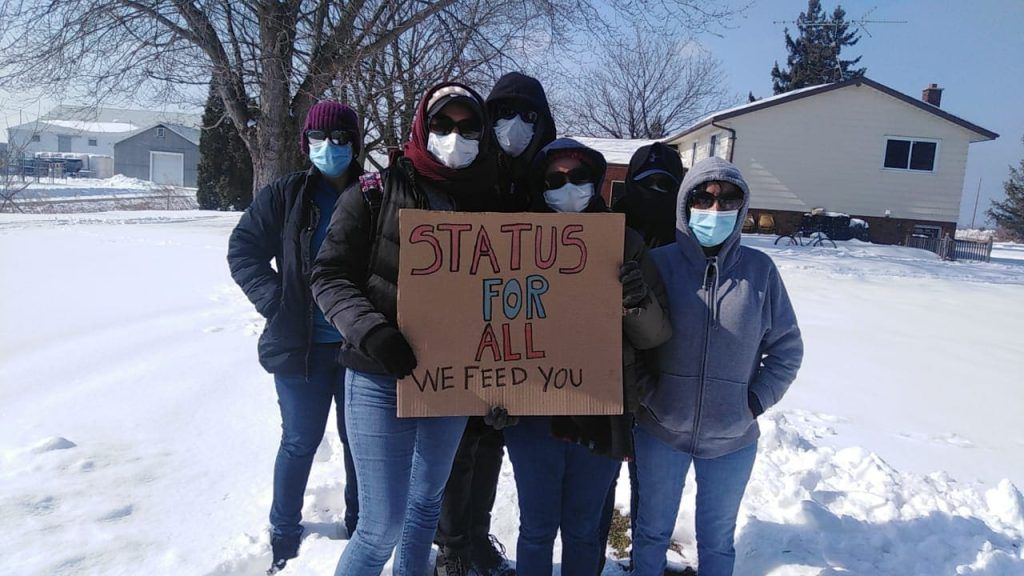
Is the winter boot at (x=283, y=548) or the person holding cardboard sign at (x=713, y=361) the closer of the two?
the person holding cardboard sign at (x=713, y=361)

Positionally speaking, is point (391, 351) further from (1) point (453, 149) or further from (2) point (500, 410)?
(1) point (453, 149)

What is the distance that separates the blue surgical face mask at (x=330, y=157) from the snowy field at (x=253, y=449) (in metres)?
1.82

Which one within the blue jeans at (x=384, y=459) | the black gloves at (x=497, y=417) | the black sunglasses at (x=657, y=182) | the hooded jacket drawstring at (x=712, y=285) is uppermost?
the black sunglasses at (x=657, y=182)

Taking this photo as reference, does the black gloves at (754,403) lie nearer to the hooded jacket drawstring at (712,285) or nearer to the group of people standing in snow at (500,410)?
the group of people standing in snow at (500,410)

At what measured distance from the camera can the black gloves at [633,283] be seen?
7.32ft

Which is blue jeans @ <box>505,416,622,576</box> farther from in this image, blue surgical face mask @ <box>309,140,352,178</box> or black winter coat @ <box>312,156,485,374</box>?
blue surgical face mask @ <box>309,140,352,178</box>

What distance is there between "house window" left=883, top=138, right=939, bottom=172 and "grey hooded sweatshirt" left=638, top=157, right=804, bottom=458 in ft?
81.3

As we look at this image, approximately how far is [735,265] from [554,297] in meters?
0.80

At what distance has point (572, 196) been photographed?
245cm

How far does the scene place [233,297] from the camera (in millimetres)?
8594

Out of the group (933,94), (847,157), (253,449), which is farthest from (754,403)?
(933,94)

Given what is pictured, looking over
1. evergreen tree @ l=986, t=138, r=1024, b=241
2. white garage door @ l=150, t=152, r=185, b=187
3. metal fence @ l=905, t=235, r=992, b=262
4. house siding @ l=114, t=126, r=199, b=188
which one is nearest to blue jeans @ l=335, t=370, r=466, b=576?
metal fence @ l=905, t=235, r=992, b=262

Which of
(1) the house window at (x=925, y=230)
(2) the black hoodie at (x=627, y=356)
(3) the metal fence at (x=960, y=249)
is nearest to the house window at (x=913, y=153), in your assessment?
(1) the house window at (x=925, y=230)

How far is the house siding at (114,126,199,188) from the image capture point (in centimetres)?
6025
